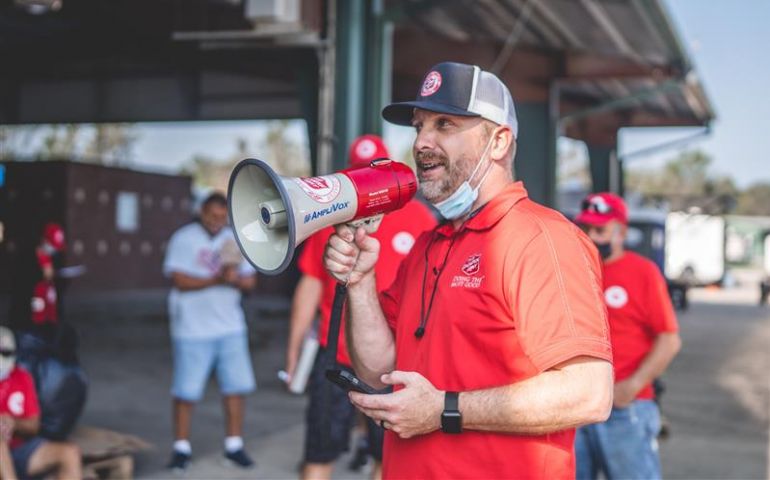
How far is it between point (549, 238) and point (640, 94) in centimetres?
983

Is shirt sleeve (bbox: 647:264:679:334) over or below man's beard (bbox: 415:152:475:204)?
below

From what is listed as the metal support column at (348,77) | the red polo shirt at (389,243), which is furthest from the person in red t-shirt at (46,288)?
the red polo shirt at (389,243)

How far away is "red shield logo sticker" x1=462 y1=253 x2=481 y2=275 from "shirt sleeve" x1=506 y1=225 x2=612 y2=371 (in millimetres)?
118

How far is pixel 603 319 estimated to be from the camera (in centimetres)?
206

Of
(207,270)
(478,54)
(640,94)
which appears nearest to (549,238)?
(207,270)

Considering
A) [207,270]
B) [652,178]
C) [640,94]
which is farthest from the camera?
[652,178]

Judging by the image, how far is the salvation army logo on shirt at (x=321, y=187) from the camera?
2129 mm

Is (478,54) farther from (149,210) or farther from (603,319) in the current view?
(149,210)

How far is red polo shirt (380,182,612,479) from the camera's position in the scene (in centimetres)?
202

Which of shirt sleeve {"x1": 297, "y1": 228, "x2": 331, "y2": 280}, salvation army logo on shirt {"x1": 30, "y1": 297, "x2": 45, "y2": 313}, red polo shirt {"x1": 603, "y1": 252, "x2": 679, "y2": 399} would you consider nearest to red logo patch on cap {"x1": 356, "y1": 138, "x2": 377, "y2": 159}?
shirt sleeve {"x1": 297, "y1": 228, "x2": 331, "y2": 280}

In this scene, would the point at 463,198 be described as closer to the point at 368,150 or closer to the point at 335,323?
the point at 335,323

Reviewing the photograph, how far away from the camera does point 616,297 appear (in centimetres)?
425

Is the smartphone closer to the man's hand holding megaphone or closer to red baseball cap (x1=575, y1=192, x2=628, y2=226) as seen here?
the man's hand holding megaphone

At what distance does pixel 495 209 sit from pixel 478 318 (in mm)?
300
